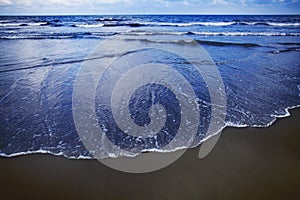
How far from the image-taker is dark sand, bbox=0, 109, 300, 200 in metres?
2.59

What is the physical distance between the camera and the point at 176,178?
9.27 feet

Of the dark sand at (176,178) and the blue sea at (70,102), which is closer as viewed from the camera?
the dark sand at (176,178)

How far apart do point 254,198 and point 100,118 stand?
10.2 ft

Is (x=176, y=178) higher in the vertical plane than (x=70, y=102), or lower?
lower

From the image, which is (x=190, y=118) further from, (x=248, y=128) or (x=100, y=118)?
(x=100, y=118)

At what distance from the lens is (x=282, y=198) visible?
2.53 meters

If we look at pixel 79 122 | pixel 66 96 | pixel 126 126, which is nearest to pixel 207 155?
pixel 126 126

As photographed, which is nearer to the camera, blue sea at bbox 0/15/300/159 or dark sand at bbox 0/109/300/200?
dark sand at bbox 0/109/300/200

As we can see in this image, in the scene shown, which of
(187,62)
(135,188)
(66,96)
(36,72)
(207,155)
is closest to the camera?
(135,188)

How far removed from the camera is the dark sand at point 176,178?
2.59 m

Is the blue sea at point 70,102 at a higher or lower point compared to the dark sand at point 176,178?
higher

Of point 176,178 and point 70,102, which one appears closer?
point 176,178

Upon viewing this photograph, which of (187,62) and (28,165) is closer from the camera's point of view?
(28,165)

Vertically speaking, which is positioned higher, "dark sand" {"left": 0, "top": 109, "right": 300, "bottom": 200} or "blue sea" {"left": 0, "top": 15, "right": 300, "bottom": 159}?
"blue sea" {"left": 0, "top": 15, "right": 300, "bottom": 159}
